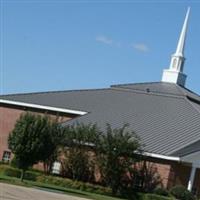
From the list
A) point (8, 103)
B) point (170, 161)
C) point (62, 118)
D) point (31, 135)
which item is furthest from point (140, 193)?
point (8, 103)

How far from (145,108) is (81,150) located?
398 inches

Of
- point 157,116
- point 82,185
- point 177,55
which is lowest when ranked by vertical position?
point 82,185

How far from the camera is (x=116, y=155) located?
39.8 m

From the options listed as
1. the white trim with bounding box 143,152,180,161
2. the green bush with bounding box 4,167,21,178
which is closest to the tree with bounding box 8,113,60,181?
the green bush with bounding box 4,167,21,178

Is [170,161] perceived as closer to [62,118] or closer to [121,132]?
[121,132]

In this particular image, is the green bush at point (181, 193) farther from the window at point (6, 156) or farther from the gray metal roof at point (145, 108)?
the window at point (6, 156)

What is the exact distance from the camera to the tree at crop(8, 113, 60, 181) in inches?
1465

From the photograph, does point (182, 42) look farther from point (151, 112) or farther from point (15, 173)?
point (15, 173)

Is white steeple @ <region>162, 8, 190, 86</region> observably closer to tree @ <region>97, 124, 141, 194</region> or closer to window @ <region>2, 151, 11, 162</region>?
window @ <region>2, 151, 11, 162</region>

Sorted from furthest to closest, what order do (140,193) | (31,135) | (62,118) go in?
(62,118) < (140,193) < (31,135)

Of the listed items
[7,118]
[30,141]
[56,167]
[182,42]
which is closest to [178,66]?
[182,42]

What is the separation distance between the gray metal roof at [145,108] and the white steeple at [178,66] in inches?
38.4

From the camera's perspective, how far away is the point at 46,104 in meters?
53.6

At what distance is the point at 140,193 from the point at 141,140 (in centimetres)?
444
